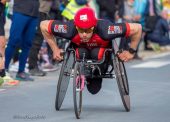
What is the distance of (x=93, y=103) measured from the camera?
10.6 metres

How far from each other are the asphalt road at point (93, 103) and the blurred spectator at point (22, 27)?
1.83ft

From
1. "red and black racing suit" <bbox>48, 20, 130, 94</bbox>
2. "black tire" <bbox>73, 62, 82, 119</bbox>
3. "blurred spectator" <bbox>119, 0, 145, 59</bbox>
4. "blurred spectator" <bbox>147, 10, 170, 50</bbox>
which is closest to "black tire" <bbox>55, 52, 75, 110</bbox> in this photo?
"red and black racing suit" <bbox>48, 20, 130, 94</bbox>

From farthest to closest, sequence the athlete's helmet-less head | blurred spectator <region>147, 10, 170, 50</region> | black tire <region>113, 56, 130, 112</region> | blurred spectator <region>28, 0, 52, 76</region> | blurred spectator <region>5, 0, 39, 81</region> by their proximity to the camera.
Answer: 1. blurred spectator <region>147, 10, 170, 50</region>
2. blurred spectator <region>28, 0, 52, 76</region>
3. blurred spectator <region>5, 0, 39, 81</region>
4. black tire <region>113, 56, 130, 112</region>
5. the athlete's helmet-less head

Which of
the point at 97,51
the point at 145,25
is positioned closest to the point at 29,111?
the point at 97,51

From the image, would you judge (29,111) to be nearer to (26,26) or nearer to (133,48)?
(133,48)

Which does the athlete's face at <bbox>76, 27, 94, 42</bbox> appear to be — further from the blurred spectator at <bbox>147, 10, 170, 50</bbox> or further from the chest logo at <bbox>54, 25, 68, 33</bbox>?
the blurred spectator at <bbox>147, 10, 170, 50</bbox>

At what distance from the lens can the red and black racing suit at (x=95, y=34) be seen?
9406mm

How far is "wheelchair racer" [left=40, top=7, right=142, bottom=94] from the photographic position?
925 centimetres

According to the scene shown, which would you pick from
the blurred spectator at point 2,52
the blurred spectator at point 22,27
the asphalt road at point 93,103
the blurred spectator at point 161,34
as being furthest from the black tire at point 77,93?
the blurred spectator at point 161,34

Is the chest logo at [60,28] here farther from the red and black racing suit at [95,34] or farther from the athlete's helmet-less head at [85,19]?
the athlete's helmet-less head at [85,19]

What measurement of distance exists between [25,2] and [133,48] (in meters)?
3.75

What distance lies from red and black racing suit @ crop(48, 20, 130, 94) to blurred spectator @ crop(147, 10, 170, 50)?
1250cm

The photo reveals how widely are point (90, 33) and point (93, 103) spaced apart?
153cm

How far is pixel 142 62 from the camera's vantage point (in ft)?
59.3
